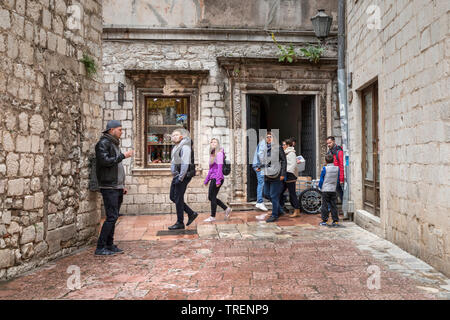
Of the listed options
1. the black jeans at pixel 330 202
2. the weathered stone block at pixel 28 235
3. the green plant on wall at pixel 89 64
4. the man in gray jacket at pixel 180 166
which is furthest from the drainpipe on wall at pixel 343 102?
the weathered stone block at pixel 28 235

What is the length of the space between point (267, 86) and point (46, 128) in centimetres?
619

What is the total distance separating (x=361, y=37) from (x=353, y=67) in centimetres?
69

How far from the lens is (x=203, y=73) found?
998 cm

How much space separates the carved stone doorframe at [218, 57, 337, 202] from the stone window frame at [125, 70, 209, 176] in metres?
0.81

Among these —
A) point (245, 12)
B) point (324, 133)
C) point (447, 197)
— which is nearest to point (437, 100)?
point (447, 197)

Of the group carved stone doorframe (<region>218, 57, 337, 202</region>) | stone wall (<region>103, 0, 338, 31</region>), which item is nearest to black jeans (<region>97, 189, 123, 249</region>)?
carved stone doorframe (<region>218, 57, 337, 202</region>)

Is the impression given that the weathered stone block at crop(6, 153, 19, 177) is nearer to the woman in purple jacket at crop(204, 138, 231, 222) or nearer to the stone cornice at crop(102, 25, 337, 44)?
the woman in purple jacket at crop(204, 138, 231, 222)

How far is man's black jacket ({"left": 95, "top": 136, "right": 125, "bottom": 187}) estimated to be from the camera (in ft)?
18.0

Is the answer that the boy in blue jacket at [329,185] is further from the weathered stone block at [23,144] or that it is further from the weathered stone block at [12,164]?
the weathered stone block at [12,164]

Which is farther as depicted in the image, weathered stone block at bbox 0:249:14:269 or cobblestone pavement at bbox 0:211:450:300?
weathered stone block at bbox 0:249:14:269

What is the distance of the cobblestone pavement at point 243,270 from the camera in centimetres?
382

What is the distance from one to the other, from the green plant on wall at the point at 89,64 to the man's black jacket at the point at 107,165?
1180 mm

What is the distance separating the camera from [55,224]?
529 centimetres

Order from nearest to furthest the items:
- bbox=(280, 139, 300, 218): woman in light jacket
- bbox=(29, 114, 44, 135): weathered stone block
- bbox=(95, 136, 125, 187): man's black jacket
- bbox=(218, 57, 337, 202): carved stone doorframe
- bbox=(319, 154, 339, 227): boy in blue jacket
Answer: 1. bbox=(29, 114, 44, 135): weathered stone block
2. bbox=(95, 136, 125, 187): man's black jacket
3. bbox=(319, 154, 339, 227): boy in blue jacket
4. bbox=(280, 139, 300, 218): woman in light jacket
5. bbox=(218, 57, 337, 202): carved stone doorframe
